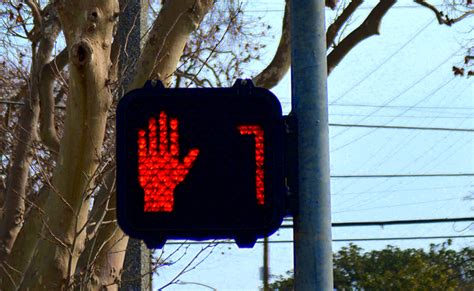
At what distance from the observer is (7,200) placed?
516 inches

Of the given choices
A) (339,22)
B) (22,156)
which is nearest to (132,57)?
(339,22)

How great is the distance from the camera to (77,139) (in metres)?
7.23

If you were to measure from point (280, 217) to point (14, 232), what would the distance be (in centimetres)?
990

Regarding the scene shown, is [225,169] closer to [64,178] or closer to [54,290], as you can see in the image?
[64,178]

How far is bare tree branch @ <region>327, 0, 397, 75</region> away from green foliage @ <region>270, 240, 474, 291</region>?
6.84 m

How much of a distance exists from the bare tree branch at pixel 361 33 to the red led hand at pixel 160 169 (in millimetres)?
8703

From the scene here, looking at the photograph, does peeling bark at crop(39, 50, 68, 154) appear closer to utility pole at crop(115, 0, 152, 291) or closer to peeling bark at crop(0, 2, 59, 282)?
peeling bark at crop(0, 2, 59, 282)

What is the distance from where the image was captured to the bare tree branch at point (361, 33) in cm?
1230

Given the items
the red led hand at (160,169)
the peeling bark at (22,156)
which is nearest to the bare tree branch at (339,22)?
the peeling bark at (22,156)

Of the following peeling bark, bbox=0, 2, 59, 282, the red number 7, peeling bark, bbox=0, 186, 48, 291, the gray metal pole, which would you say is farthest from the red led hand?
peeling bark, bbox=0, 2, 59, 282

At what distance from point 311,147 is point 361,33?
8690mm

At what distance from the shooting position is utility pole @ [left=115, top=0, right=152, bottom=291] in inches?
293

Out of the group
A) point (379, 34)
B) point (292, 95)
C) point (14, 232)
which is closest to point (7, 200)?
point (14, 232)

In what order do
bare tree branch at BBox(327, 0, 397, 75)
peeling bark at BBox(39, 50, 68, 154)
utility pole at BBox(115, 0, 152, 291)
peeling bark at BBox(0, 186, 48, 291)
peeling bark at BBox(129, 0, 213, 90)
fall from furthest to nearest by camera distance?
bare tree branch at BBox(327, 0, 397, 75)
peeling bark at BBox(0, 186, 48, 291)
peeling bark at BBox(39, 50, 68, 154)
peeling bark at BBox(129, 0, 213, 90)
utility pole at BBox(115, 0, 152, 291)
